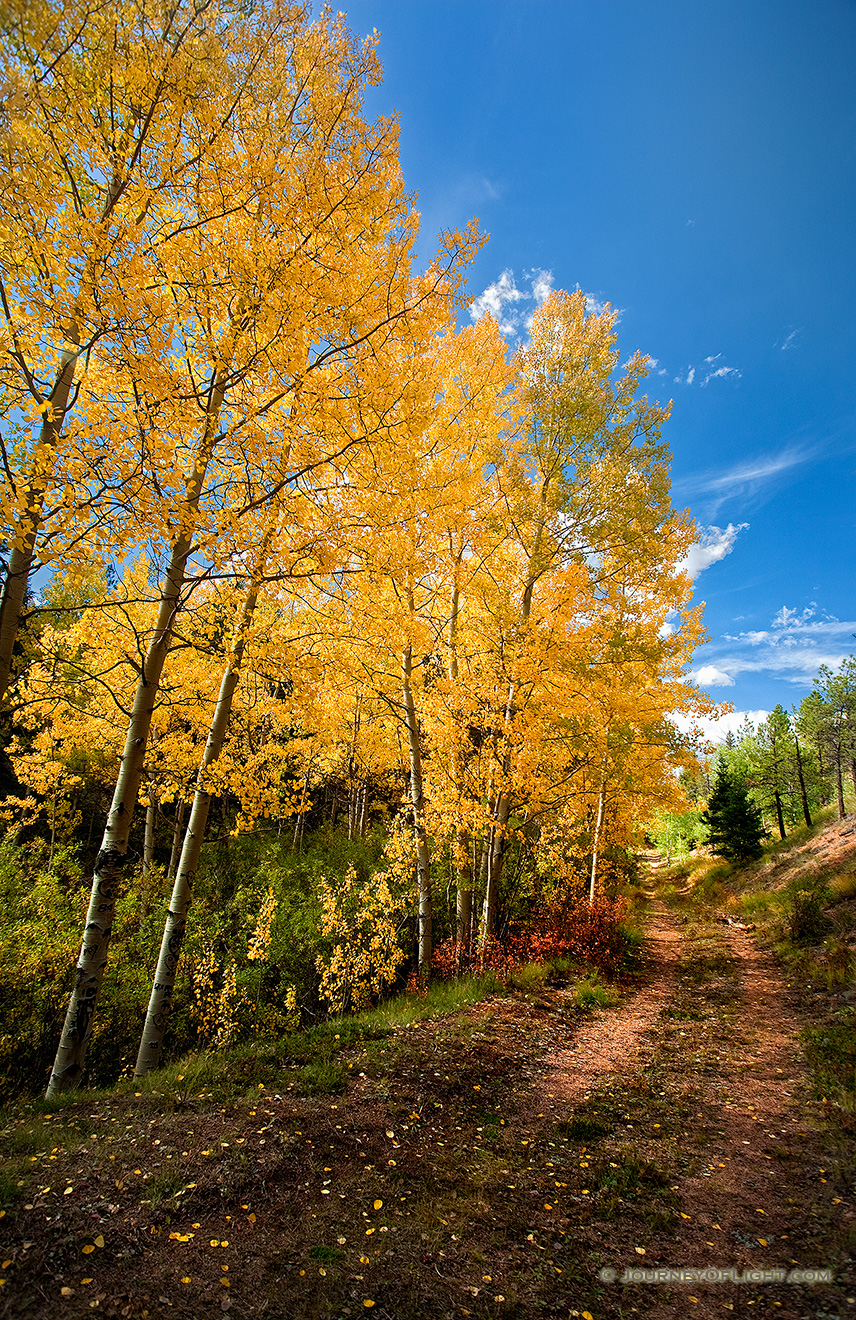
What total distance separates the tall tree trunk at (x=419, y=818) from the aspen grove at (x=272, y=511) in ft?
0.19

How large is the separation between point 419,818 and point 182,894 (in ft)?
11.8

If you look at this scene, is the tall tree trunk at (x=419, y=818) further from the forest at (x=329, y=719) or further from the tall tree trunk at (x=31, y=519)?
the tall tree trunk at (x=31, y=519)

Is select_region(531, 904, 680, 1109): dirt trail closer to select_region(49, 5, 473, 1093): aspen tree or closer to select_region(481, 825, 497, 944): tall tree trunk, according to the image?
select_region(481, 825, 497, 944): tall tree trunk

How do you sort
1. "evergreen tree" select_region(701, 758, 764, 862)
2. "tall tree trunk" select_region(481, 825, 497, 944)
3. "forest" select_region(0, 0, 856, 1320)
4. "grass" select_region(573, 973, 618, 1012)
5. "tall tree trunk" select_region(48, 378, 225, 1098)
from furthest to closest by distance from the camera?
"evergreen tree" select_region(701, 758, 764, 862) → "tall tree trunk" select_region(481, 825, 497, 944) → "grass" select_region(573, 973, 618, 1012) → "tall tree trunk" select_region(48, 378, 225, 1098) → "forest" select_region(0, 0, 856, 1320)

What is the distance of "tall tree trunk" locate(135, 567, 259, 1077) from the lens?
16.8 ft

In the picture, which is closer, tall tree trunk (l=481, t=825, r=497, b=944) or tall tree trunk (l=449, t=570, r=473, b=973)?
tall tree trunk (l=449, t=570, r=473, b=973)

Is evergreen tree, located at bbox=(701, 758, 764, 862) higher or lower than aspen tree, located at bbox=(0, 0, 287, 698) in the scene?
lower

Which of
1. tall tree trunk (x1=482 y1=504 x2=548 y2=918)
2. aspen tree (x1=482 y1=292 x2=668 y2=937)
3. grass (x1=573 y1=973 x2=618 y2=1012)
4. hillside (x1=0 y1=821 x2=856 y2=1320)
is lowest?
grass (x1=573 y1=973 x2=618 y2=1012)

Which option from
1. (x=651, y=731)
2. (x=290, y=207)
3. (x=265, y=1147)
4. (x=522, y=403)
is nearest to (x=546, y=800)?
(x=651, y=731)

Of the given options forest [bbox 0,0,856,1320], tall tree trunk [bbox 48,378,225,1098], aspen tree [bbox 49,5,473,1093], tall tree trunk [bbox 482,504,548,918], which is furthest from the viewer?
tall tree trunk [bbox 482,504,548,918]

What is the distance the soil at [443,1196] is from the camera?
2.54 m

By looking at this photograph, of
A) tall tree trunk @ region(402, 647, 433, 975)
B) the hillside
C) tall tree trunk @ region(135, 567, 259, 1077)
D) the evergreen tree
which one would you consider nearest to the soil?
the hillside

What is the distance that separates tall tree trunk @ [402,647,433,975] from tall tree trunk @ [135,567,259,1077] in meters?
2.99

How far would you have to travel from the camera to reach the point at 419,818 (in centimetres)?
792
